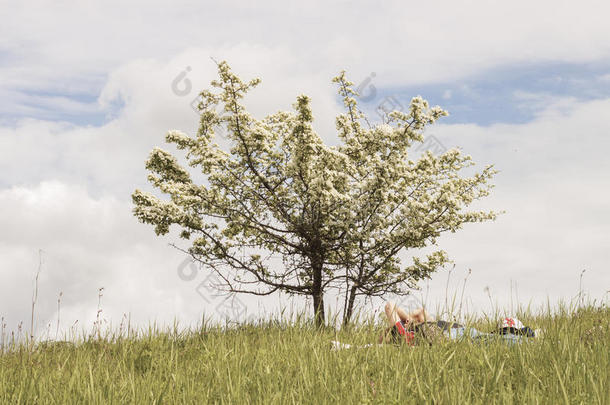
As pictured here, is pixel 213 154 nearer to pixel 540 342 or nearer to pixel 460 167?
pixel 460 167

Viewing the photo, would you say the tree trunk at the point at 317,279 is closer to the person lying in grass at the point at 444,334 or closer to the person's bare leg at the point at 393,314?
the person's bare leg at the point at 393,314

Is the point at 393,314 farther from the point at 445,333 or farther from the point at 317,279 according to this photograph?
the point at 317,279

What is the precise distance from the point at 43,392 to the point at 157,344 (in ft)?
7.23

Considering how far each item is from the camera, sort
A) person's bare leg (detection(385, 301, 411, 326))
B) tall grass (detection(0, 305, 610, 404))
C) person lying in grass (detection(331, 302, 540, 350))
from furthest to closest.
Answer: person's bare leg (detection(385, 301, 411, 326)) < person lying in grass (detection(331, 302, 540, 350)) < tall grass (detection(0, 305, 610, 404))

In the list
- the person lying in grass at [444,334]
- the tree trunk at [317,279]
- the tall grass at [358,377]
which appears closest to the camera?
the tall grass at [358,377]

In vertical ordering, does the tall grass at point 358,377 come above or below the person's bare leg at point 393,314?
below

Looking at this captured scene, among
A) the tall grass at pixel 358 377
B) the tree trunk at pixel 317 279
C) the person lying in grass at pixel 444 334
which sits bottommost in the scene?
the tall grass at pixel 358 377

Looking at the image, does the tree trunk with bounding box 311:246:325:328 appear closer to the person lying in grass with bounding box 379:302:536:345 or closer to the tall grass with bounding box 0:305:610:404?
the person lying in grass with bounding box 379:302:536:345

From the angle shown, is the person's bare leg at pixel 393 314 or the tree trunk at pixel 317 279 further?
the tree trunk at pixel 317 279

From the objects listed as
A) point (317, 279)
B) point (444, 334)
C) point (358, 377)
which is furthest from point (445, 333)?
point (317, 279)

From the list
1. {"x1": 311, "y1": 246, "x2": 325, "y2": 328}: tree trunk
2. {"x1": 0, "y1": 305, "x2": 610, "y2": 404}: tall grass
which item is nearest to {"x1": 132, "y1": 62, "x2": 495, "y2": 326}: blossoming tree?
{"x1": 311, "y1": 246, "x2": 325, "y2": 328}: tree trunk

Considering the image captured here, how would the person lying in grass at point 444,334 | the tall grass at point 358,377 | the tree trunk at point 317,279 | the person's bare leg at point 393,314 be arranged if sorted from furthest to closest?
the tree trunk at point 317,279
the person's bare leg at point 393,314
the person lying in grass at point 444,334
the tall grass at point 358,377

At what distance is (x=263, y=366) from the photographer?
18.9 ft

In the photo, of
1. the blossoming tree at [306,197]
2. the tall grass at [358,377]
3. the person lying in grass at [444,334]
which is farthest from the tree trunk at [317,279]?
the tall grass at [358,377]
